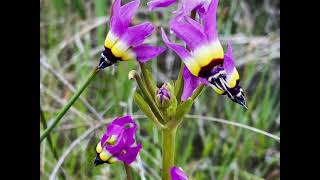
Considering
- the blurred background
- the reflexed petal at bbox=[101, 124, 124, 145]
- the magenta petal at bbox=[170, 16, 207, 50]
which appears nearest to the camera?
the magenta petal at bbox=[170, 16, 207, 50]

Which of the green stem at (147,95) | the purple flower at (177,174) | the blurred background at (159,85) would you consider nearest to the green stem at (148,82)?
the green stem at (147,95)

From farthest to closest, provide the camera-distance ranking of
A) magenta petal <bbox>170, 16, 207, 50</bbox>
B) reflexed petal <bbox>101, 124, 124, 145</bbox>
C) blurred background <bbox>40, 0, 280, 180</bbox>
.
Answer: blurred background <bbox>40, 0, 280, 180</bbox>
reflexed petal <bbox>101, 124, 124, 145</bbox>
magenta petal <bbox>170, 16, 207, 50</bbox>

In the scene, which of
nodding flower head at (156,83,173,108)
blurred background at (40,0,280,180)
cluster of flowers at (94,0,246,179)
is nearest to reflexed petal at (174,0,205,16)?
cluster of flowers at (94,0,246,179)

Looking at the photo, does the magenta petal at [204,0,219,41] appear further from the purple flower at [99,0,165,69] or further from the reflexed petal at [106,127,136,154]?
the reflexed petal at [106,127,136,154]

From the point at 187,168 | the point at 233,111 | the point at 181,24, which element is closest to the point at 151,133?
the point at 187,168

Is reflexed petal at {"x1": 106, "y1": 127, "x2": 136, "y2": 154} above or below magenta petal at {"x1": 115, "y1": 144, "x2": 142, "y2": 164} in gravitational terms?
above
